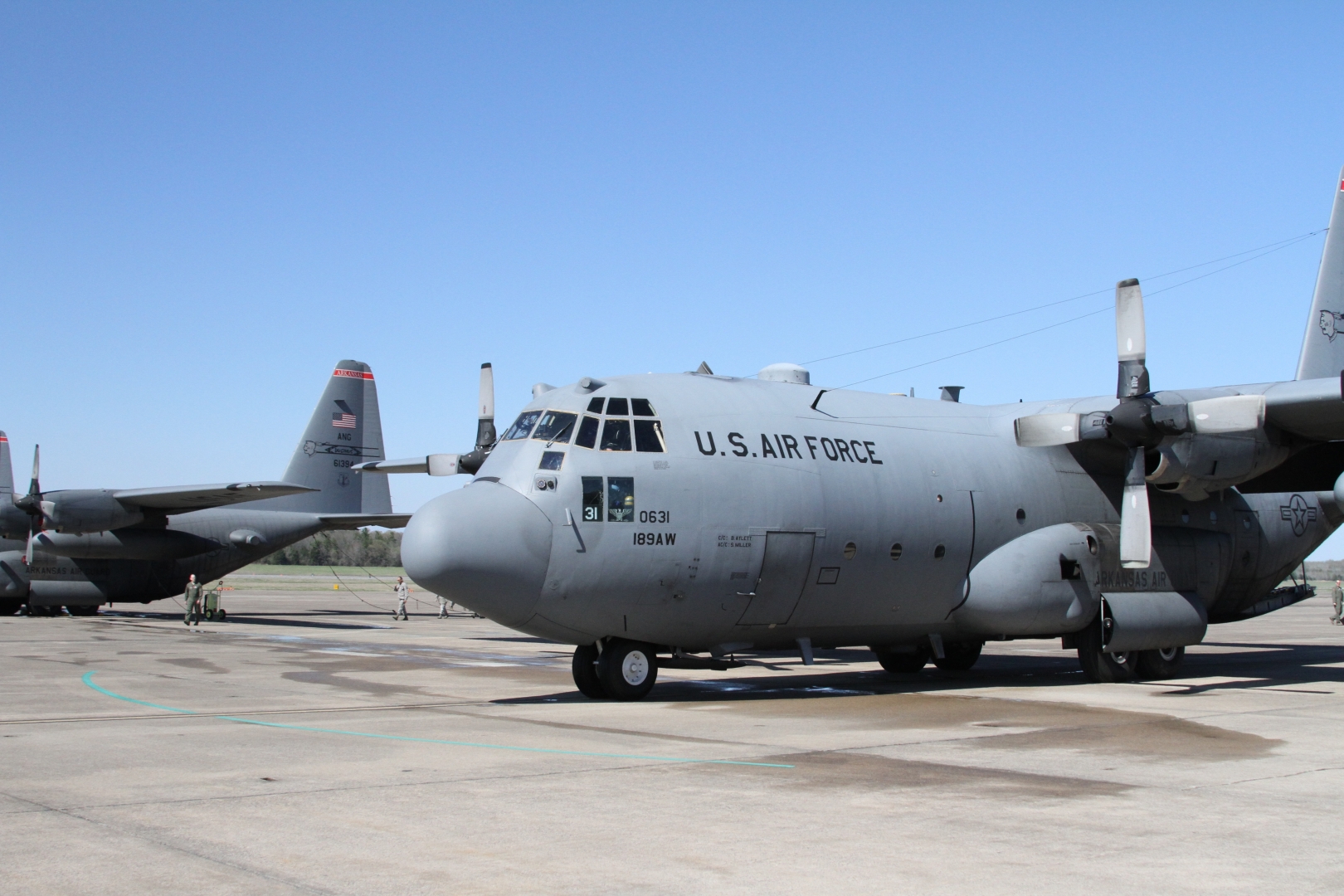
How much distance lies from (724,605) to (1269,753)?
5858 mm

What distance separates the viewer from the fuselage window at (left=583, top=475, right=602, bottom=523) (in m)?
12.8

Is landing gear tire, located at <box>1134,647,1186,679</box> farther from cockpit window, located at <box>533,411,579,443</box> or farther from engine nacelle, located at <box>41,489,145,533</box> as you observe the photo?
engine nacelle, located at <box>41,489,145,533</box>

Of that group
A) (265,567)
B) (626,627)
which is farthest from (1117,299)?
(265,567)

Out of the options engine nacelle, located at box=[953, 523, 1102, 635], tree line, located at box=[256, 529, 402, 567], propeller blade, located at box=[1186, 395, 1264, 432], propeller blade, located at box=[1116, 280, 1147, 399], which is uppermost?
propeller blade, located at box=[1116, 280, 1147, 399]

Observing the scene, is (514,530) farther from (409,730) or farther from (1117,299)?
(1117,299)

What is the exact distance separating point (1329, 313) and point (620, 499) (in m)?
14.3

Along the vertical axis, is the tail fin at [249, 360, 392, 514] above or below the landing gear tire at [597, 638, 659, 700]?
above

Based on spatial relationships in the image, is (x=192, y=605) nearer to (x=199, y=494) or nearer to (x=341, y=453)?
(x=199, y=494)

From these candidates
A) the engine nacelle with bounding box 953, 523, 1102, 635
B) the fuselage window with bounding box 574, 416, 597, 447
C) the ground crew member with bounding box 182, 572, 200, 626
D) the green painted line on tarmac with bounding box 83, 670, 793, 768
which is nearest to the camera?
the green painted line on tarmac with bounding box 83, 670, 793, 768

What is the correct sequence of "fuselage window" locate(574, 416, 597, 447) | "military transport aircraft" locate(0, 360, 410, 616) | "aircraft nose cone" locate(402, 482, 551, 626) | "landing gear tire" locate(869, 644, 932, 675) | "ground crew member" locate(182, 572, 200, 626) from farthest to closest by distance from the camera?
"military transport aircraft" locate(0, 360, 410, 616), "ground crew member" locate(182, 572, 200, 626), "landing gear tire" locate(869, 644, 932, 675), "fuselage window" locate(574, 416, 597, 447), "aircraft nose cone" locate(402, 482, 551, 626)

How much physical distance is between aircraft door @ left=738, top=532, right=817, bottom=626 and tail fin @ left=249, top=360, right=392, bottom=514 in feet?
93.5

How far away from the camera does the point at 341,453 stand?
4031 centimetres

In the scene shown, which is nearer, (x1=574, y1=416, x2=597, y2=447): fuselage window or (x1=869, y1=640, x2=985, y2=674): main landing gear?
(x1=574, y1=416, x2=597, y2=447): fuselage window

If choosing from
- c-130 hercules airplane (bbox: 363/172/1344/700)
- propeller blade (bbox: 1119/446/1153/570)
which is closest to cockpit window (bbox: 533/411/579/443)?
c-130 hercules airplane (bbox: 363/172/1344/700)
